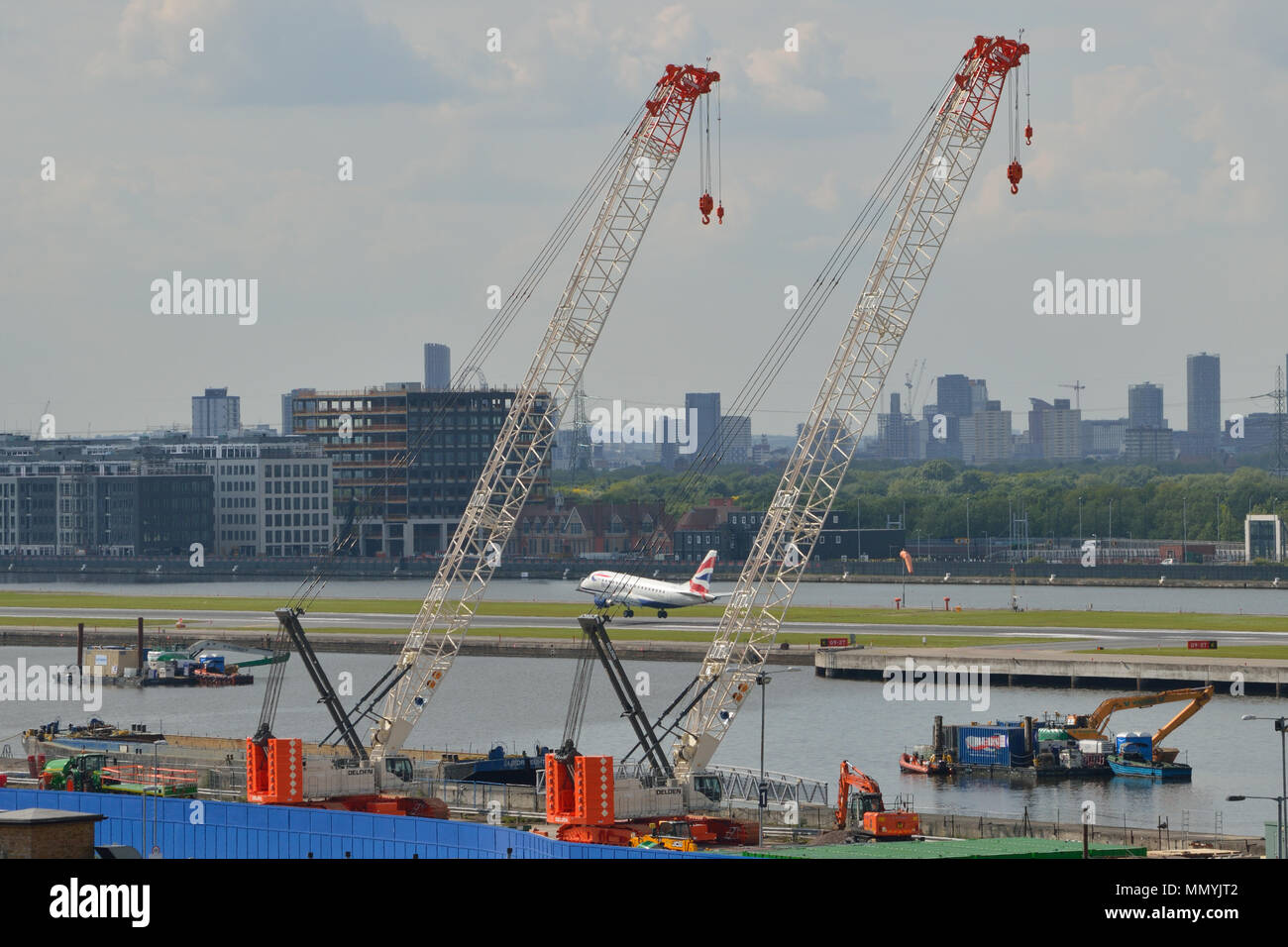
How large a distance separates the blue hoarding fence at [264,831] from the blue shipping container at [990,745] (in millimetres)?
46228

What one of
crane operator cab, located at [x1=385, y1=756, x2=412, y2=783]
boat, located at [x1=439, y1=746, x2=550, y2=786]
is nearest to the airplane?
boat, located at [x1=439, y1=746, x2=550, y2=786]

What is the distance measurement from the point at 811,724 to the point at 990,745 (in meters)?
18.2

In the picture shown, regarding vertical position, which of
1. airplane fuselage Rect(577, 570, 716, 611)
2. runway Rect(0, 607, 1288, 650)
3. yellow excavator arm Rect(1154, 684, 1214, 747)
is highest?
airplane fuselage Rect(577, 570, 716, 611)

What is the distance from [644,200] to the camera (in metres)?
102

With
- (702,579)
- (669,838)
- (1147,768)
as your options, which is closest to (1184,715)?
(1147,768)

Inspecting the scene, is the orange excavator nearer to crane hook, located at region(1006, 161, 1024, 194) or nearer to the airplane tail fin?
crane hook, located at region(1006, 161, 1024, 194)

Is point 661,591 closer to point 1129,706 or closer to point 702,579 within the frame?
point 702,579

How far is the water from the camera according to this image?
93.9 m

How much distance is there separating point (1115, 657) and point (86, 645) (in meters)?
88.5

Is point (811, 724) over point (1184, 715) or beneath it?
beneath

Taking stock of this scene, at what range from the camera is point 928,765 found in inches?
3996

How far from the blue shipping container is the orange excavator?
1744 cm
